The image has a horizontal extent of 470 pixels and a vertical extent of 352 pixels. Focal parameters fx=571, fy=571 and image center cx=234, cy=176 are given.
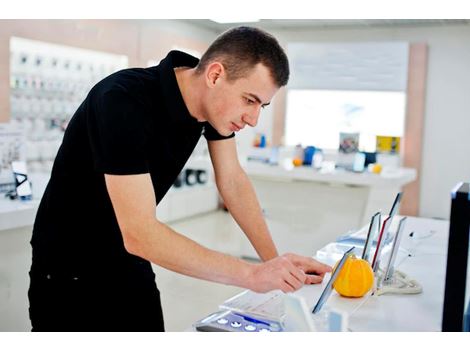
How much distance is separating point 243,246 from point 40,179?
233cm

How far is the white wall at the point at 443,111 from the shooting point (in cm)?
713

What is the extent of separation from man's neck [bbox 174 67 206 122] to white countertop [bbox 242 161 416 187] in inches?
125

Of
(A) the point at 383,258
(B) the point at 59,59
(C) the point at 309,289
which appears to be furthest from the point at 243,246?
(C) the point at 309,289

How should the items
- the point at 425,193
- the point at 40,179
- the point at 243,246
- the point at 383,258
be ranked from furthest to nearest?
the point at 425,193 → the point at 243,246 → the point at 40,179 → the point at 383,258

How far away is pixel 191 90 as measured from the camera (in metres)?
1.69

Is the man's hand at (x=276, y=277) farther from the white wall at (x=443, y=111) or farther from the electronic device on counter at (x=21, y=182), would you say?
the white wall at (x=443, y=111)

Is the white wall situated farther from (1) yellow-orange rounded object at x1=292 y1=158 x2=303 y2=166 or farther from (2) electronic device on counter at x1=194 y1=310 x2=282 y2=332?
(2) electronic device on counter at x1=194 y1=310 x2=282 y2=332

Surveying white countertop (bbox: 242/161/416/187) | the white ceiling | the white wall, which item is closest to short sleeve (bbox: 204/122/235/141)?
white countertop (bbox: 242/161/416/187)

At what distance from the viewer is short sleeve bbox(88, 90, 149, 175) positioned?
1.41 m

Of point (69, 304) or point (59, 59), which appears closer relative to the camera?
point (69, 304)

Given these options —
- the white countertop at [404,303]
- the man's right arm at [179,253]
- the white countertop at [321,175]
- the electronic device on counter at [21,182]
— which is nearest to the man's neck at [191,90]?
the man's right arm at [179,253]

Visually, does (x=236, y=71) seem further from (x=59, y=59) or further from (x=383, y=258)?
(x=59, y=59)

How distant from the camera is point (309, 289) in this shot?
68.5 inches

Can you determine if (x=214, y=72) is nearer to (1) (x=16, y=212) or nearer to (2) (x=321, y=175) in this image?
(1) (x=16, y=212)
